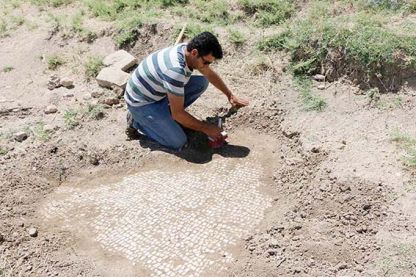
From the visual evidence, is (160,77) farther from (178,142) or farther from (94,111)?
(94,111)

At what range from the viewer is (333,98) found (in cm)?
502

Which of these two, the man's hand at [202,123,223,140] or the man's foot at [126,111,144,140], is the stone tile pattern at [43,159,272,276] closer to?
the man's hand at [202,123,223,140]

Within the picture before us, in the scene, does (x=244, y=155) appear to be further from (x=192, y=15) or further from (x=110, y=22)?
(x=110, y=22)

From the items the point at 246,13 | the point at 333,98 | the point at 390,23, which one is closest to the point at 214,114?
the point at 333,98

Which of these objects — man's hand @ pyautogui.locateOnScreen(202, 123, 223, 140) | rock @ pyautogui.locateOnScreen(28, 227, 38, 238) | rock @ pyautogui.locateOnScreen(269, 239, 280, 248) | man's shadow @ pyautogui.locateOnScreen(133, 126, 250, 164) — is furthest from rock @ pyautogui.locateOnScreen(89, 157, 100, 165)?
rock @ pyautogui.locateOnScreen(269, 239, 280, 248)

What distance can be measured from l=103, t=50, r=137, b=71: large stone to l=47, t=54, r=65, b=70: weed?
0.56 meters

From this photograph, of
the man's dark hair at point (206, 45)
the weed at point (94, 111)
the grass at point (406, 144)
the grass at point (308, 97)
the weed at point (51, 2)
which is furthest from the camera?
the weed at point (51, 2)

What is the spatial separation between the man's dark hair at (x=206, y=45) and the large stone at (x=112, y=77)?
1455mm

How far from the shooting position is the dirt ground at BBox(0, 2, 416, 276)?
3645mm

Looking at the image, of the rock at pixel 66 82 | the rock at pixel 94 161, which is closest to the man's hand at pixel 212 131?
the rock at pixel 94 161

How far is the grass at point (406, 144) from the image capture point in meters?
4.11

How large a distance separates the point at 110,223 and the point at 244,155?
51.6 inches

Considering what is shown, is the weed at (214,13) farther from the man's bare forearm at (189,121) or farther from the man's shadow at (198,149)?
the man's bare forearm at (189,121)

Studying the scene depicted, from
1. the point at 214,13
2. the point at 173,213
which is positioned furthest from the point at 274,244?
the point at 214,13
